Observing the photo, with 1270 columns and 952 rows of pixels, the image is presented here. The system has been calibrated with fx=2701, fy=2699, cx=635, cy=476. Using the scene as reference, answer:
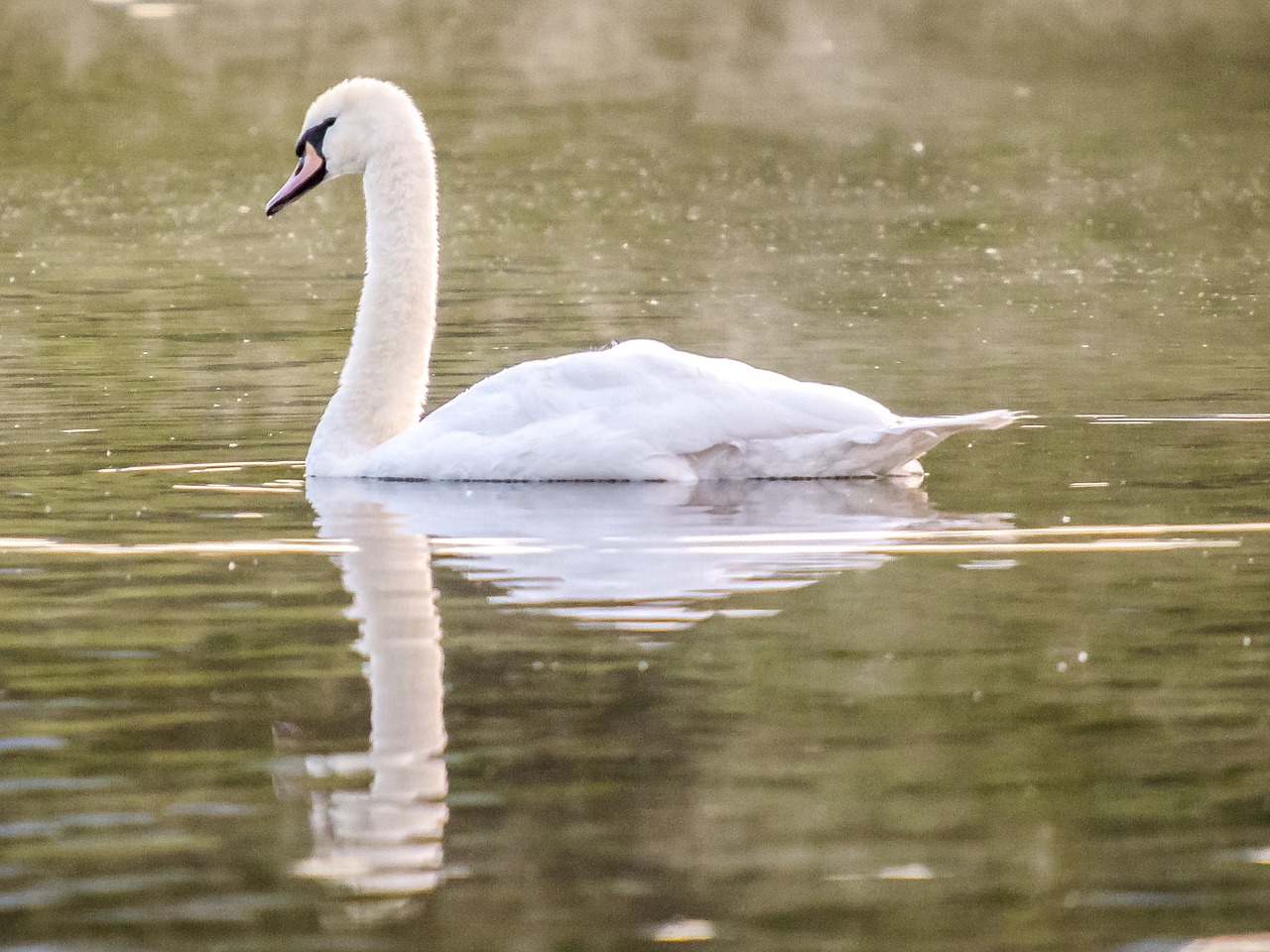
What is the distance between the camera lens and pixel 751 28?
59531 mm

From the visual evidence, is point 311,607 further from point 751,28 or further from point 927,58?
point 751,28

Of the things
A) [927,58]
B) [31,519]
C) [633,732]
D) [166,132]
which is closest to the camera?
[633,732]

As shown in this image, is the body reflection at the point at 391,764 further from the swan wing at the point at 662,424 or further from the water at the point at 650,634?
the swan wing at the point at 662,424

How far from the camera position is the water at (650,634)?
18.7ft

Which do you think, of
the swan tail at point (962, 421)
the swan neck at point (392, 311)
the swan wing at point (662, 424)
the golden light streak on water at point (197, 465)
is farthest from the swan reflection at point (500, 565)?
the golden light streak on water at point (197, 465)

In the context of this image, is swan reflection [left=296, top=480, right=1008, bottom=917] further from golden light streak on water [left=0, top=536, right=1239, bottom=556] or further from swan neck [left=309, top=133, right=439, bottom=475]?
swan neck [left=309, top=133, right=439, bottom=475]

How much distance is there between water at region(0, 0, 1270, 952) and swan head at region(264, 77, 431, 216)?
4.70 feet

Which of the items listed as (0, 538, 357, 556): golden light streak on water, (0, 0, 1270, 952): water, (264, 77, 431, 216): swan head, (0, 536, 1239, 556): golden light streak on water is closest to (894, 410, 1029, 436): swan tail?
(0, 0, 1270, 952): water

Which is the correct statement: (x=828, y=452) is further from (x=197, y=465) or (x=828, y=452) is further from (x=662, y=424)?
(x=197, y=465)

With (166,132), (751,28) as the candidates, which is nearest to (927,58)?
(751,28)

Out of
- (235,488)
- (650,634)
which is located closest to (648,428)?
(235,488)

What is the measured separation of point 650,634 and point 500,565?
1.47 metres

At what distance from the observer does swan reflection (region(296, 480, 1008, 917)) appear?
621cm

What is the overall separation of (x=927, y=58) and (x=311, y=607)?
4395 cm
